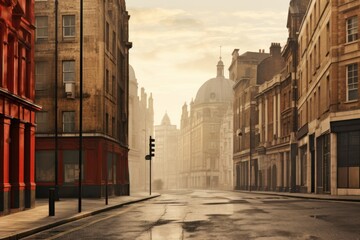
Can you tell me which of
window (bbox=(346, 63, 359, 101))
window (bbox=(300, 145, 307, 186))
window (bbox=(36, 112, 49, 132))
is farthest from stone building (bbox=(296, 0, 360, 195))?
window (bbox=(36, 112, 49, 132))

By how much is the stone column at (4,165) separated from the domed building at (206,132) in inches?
5281

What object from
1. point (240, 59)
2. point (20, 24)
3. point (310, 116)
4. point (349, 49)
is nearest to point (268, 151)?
point (310, 116)

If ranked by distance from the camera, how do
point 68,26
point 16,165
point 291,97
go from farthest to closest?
point 291,97
point 68,26
point 16,165

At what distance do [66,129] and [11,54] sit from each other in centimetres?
1837

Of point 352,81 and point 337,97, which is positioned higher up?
point 352,81

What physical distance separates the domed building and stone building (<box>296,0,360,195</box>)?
352ft

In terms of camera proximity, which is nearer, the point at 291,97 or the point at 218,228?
the point at 218,228

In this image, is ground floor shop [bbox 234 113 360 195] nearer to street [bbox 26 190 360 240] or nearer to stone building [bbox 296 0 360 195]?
stone building [bbox 296 0 360 195]

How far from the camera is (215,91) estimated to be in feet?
583

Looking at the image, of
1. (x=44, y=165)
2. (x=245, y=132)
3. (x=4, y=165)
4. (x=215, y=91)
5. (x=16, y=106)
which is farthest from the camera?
(x=215, y=91)

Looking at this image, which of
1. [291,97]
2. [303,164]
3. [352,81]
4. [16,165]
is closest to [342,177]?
[352,81]

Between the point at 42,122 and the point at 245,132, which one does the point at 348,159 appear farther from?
the point at 245,132

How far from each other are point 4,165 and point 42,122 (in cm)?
2006

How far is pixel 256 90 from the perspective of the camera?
86062mm
